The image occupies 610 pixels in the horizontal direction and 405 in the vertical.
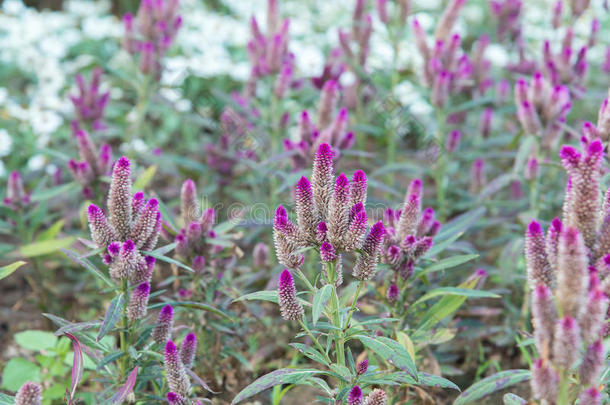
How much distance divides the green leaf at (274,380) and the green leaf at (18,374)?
4.57ft

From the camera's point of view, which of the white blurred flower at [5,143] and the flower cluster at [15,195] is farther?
the white blurred flower at [5,143]

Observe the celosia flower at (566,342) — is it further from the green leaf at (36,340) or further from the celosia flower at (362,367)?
the green leaf at (36,340)

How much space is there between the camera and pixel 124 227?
2.05 metres

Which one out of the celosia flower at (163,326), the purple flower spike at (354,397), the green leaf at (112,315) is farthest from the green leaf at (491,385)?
the green leaf at (112,315)

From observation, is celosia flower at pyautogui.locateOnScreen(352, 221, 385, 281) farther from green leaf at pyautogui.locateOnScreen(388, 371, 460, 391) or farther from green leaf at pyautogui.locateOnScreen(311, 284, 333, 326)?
green leaf at pyautogui.locateOnScreen(388, 371, 460, 391)

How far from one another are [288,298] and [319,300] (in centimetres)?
15

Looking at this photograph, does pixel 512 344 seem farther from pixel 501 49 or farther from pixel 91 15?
pixel 91 15

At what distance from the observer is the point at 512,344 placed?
3.21 metres

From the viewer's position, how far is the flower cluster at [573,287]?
1.45 m

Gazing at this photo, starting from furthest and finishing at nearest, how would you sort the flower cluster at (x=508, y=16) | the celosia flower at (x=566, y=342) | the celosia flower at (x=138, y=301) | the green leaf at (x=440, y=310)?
1. the flower cluster at (x=508, y=16)
2. the green leaf at (x=440, y=310)
3. the celosia flower at (x=138, y=301)
4. the celosia flower at (x=566, y=342)

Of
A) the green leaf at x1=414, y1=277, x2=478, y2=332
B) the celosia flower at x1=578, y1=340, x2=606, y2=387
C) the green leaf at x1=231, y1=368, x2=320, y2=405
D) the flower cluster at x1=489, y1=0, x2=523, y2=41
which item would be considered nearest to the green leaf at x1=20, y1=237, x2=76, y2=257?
→ the green leaf at x1=231, y1=368, x2=320, y2=405

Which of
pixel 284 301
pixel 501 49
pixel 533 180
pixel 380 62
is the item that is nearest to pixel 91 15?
pixel 380 62

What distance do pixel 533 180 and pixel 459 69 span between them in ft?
3.01

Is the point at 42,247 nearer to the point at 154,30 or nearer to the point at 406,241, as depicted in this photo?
the point at 154,30
